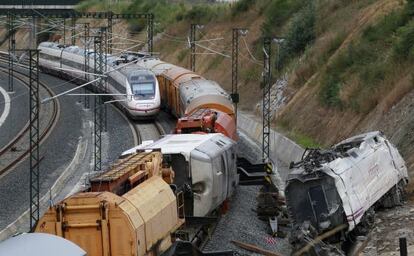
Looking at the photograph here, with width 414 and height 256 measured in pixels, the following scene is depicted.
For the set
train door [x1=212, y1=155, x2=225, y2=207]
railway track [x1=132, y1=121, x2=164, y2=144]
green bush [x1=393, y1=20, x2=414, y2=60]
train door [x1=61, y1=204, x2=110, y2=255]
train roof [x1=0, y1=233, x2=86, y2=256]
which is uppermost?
green bush [x1=393, y1=20, x2=414, y2=60]

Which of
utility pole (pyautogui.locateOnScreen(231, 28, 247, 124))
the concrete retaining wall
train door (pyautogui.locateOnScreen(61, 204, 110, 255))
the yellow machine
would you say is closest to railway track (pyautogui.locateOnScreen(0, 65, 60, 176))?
utility pole (pyautogui.locateOnScreen(231, 28, 247, 124))

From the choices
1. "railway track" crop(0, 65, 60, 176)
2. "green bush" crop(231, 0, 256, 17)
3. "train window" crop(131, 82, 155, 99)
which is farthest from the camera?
"green bush" crop(231, 0, 256, 17)

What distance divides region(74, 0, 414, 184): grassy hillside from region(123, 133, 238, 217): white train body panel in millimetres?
7892

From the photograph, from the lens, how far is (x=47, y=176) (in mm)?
33719

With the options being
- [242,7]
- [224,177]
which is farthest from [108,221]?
[242,7]

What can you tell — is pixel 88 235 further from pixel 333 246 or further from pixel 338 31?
pixel 338 31

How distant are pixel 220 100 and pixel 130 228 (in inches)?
869

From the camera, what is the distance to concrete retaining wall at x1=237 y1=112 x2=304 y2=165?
1550 inches

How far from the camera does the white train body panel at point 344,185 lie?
76.1ft

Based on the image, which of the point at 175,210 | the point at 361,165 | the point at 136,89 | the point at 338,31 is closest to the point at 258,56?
the point at 338,31

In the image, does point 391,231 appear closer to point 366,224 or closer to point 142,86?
point 366,224

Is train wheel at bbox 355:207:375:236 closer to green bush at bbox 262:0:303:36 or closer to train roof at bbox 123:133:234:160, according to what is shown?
train roof at bbox 123:133:234:160

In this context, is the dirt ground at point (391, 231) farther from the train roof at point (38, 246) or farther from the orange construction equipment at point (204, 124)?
the train roof at point (38, 246)

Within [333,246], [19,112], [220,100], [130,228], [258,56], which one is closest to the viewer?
[130,228]
